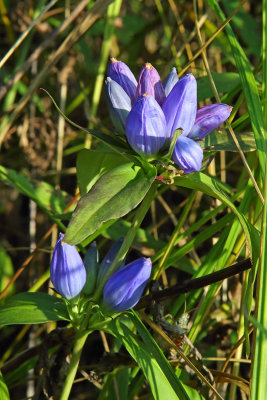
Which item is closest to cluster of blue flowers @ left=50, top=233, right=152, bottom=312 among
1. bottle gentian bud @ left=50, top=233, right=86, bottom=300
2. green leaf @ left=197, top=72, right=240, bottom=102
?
bottle gentian bud @ left=50, top=233, right=86, bottom=300

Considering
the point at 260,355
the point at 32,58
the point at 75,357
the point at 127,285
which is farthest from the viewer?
the point at 32,58

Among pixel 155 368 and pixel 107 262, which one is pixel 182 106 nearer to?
pixel 107 262

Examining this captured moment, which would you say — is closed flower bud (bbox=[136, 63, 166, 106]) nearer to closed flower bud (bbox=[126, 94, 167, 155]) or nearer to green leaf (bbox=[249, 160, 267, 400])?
closed flower bud (bbox=[126, 94, 167, 155])

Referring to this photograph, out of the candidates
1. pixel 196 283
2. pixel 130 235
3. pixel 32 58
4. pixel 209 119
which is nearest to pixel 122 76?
pixel 209 119

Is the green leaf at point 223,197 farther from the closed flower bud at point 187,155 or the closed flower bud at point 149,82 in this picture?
the closed flower bud at point 149,82

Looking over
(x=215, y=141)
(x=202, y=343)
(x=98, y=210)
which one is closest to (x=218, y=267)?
(x=215, y=141)

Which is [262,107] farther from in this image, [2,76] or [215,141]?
[2,76]
